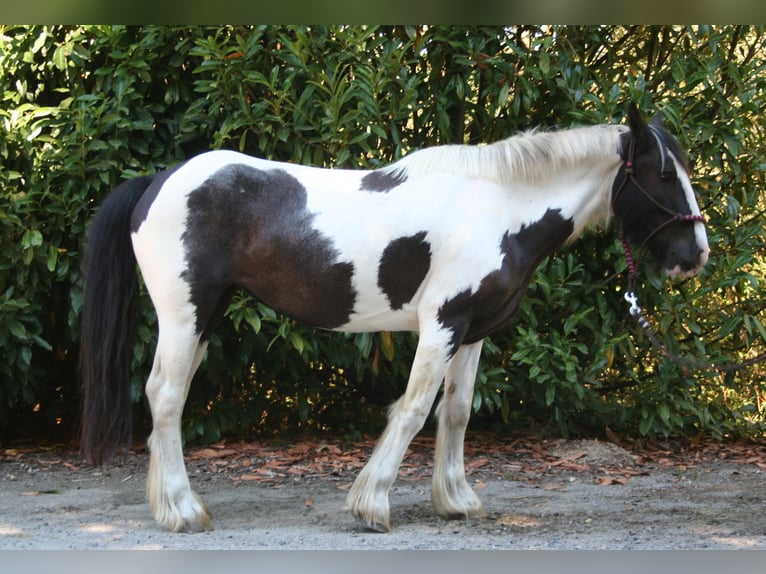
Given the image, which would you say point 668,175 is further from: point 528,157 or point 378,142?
point 378,142

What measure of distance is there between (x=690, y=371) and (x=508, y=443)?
132 cm

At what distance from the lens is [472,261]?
405cm

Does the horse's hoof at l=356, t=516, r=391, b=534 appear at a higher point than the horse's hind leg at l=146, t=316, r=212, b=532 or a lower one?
lower

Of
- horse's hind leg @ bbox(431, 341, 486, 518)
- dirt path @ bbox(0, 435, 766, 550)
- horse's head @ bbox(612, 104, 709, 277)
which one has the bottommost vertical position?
dirt path @ bbox(0, 435, 766, 550)

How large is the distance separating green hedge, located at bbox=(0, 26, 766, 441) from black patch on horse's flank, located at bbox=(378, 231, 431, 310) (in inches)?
55.7

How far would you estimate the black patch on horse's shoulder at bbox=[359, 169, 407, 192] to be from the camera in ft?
13.8

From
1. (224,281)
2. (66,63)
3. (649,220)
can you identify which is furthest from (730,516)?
(66,63)

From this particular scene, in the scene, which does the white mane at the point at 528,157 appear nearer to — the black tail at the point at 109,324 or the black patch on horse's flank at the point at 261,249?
the black patch on horse's flank at the point at 261,249

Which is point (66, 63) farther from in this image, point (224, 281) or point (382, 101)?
point (224, 281)

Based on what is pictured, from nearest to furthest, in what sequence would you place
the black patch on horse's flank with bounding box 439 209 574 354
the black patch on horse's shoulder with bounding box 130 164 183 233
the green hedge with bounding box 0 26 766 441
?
the black patch on horse's flank with bounding box 439 209 574 354, the black patch on horse's shoulder with bounding box 130 164 183 233, the green hedge with bounding box 0 26 766 441

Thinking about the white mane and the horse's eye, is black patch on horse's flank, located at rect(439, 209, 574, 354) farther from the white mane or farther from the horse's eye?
the horse's eye

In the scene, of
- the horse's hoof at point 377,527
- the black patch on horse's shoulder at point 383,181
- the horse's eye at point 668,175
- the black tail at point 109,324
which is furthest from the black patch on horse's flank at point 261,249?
the horse's eye at point 668,175

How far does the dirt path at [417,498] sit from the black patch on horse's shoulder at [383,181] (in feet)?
5.20

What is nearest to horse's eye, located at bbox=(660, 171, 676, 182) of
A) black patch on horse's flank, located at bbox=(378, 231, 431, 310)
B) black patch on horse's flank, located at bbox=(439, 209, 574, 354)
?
black patch on horse's flank, located at bbox=(439, 209, 574, 354)
